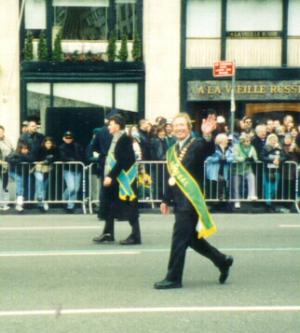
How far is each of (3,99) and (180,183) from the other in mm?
16564

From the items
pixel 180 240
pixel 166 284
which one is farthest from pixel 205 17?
pixel 166 284

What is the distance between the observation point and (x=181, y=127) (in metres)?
9.84

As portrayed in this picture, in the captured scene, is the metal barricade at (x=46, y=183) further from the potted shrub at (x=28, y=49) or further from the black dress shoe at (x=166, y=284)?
the black dress shoe at (x=166, y=284)

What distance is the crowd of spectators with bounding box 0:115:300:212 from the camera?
736 inches

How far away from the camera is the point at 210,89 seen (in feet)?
86.0

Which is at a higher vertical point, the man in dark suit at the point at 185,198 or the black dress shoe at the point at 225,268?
the man in dark suit at the point at 185,198

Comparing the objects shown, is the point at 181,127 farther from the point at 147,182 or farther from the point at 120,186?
the point at 147,182

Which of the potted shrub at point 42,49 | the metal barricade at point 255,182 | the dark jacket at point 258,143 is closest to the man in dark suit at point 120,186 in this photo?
Answer: the metal barricade at point 255,182

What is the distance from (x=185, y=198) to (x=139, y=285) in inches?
39.2

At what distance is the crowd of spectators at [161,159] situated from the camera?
1869cm

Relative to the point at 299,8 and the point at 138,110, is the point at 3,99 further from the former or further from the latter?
the point at 299,8

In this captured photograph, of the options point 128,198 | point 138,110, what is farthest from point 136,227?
point 138,110

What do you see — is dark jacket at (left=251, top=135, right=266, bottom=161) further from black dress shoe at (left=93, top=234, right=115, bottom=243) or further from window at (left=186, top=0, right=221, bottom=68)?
window at (left=186, top=0, right=221, bottom=68)

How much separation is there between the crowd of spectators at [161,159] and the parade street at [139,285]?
135 inches
